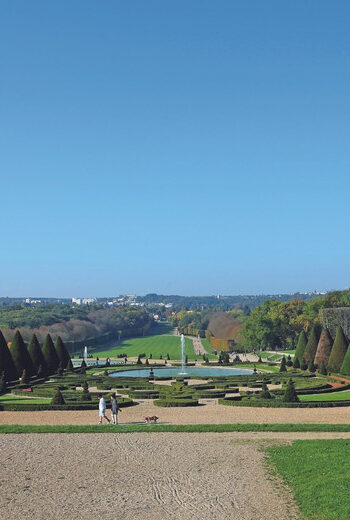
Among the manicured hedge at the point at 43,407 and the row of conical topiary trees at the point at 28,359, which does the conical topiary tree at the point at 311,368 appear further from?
the manicured hedge at the point at 43,407

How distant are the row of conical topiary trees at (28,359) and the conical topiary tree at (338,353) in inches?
959

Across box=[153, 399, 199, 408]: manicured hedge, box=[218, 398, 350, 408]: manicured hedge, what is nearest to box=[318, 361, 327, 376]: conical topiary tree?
box=[218, 398, 350, 408]: manicured hedge

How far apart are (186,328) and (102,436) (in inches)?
6507

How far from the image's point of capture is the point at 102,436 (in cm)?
2331

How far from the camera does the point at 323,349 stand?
5675 cm

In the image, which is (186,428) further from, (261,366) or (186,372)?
(261,366)

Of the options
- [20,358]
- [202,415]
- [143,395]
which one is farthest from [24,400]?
[20,358]

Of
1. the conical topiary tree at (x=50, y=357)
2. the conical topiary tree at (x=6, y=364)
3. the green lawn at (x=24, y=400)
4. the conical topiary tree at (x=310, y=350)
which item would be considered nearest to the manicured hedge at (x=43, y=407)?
the green lawn at (x=24, y=400)

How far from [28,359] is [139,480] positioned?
122ft

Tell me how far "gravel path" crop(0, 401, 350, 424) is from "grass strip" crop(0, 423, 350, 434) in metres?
2.25

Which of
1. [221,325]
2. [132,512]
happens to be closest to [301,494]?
[132,512]

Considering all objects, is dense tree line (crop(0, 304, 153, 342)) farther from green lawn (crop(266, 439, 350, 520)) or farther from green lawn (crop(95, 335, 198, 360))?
green lawn (crop(266, 439, 350, 520))

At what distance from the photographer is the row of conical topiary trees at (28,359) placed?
159ft

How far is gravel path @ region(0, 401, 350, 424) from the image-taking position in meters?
27.5
